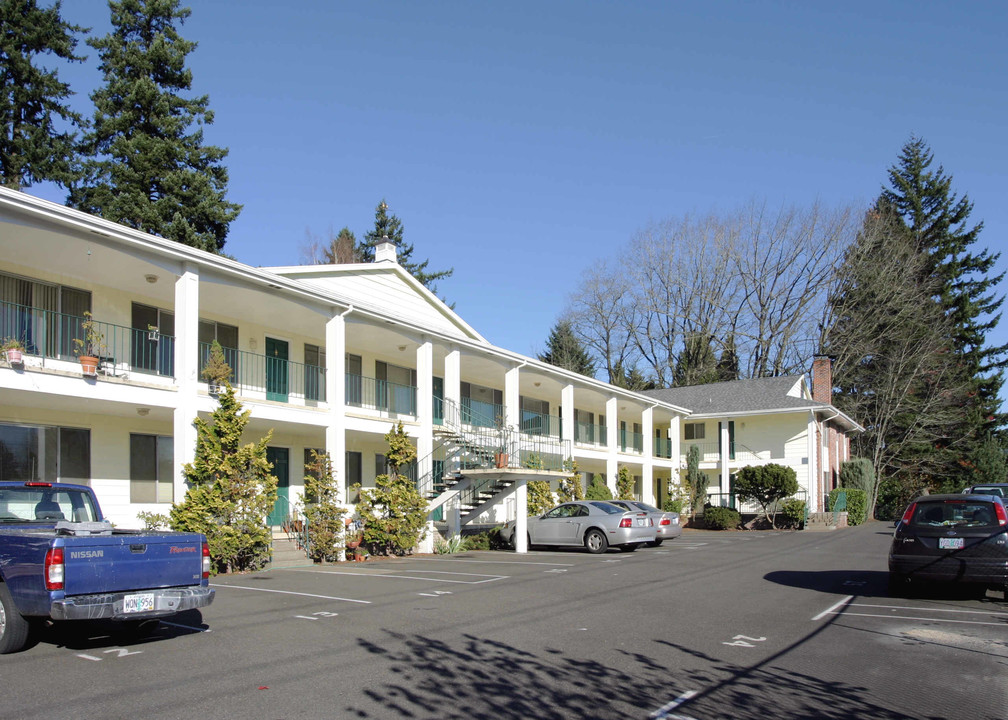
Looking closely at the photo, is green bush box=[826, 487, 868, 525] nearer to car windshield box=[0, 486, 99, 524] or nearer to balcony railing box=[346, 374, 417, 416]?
balcony railing box=[346, 374, 417, 416]

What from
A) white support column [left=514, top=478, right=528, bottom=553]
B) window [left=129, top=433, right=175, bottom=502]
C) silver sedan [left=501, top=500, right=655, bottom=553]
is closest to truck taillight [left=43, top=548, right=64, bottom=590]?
window [left=129, top=433, right=175, bottom=502]

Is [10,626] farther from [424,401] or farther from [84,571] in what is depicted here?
[424,401]

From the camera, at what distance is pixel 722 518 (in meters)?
35.0

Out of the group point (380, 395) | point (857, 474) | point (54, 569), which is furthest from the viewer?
point (857, 474)

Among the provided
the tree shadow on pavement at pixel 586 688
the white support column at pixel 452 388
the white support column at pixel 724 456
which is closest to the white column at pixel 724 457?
the white support column at pixel 724 456

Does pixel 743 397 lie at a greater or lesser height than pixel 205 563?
greater

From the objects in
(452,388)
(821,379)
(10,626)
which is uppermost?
(821,379)

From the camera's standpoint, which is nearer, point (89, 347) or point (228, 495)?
point (228, 495)

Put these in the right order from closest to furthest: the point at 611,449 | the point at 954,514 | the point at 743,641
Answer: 1. the point at 743,641
2. the point at 954,514
3. the point at 611,449

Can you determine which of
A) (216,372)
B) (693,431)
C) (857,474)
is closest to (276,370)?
(216,372)

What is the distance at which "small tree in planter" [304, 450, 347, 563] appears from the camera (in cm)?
1847

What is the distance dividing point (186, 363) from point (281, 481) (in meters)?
6.56

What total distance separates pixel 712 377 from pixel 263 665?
49563 mm

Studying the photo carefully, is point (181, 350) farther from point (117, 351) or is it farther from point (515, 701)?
point (515, 701)
